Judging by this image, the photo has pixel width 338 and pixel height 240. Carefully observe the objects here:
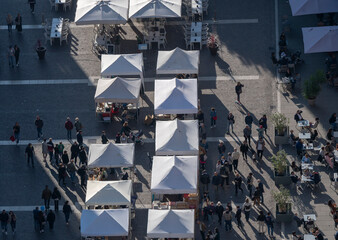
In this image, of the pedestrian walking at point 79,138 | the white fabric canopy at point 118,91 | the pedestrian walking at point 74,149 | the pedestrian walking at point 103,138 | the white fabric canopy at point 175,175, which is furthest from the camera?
the white fabric canopy at point 118,91

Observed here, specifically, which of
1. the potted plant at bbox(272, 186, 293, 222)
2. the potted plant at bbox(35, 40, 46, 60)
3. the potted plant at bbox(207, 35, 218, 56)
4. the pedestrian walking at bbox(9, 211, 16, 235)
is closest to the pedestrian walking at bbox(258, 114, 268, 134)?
the potted plant at bbox(272, 186, 293, 222)

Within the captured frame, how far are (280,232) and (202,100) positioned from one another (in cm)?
1242

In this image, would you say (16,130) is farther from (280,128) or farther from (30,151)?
(280,128)

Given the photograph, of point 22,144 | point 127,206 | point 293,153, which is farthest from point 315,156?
point 22,144

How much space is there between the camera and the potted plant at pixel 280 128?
67.1m

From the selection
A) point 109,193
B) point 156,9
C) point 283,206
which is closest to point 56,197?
point 109,193

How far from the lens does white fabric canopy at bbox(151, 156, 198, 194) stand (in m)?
62.3

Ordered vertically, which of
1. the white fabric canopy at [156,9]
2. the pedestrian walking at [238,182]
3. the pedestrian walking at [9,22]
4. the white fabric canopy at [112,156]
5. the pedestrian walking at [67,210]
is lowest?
the pedestrian walking at [67,210]

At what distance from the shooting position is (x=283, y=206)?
62.2m

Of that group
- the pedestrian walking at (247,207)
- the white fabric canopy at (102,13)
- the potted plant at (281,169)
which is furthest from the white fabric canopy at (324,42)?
the pedestrian walking at (247,207)

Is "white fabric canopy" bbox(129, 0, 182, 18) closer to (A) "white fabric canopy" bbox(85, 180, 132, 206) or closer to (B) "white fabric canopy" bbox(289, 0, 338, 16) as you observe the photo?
(B) "white fabric canopy" bbox(289, 0, 338, 16)

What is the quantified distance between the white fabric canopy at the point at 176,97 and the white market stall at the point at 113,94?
1.34 metres

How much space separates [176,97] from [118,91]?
3582 mm

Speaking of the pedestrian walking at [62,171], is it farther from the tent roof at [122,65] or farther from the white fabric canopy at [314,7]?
the white fabric canopy at [314,7]
